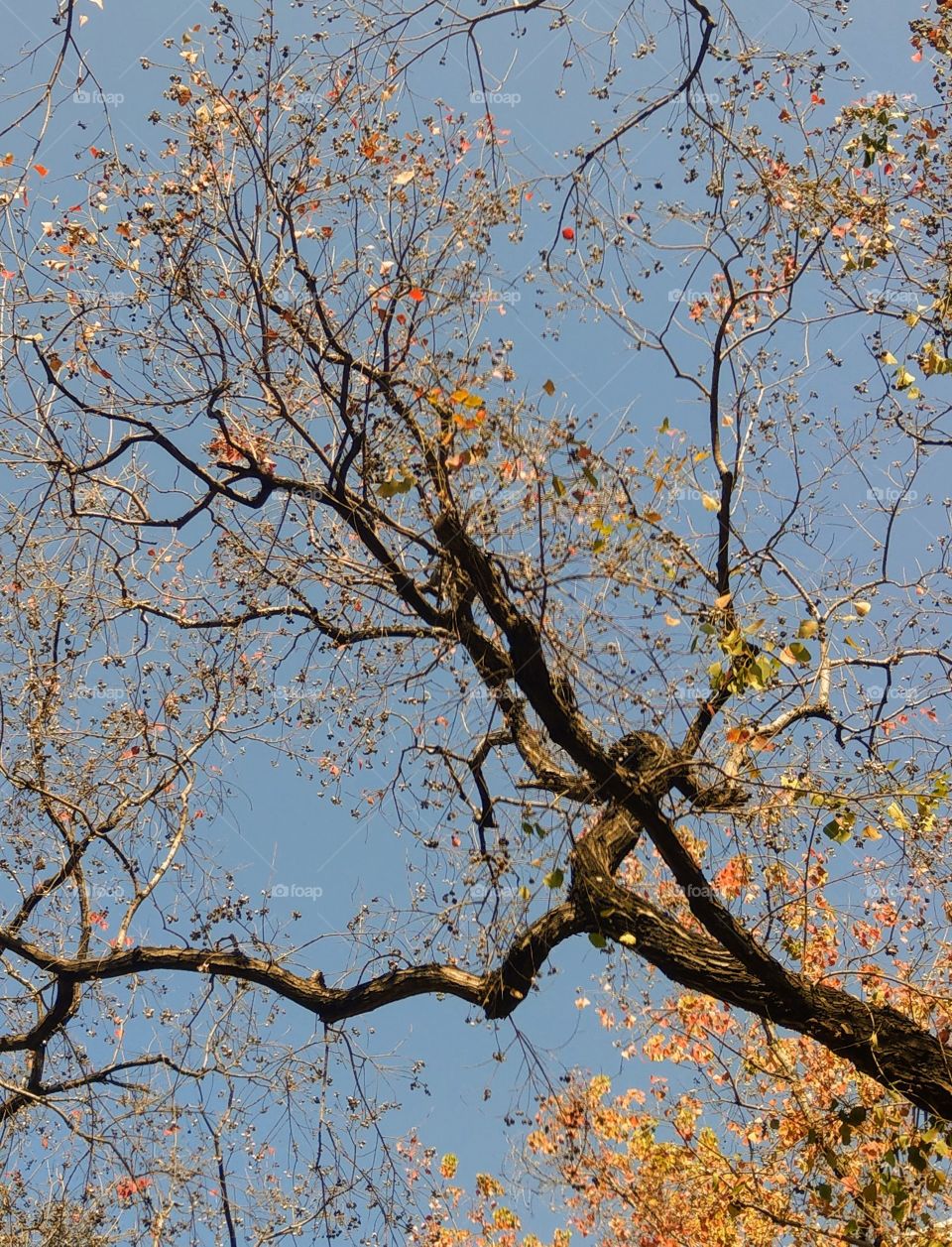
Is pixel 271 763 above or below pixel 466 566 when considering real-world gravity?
above

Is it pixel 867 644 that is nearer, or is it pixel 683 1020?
pixel 867 644

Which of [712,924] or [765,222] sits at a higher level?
[765,222]

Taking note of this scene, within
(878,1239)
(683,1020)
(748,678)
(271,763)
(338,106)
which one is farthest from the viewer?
(683,1020)

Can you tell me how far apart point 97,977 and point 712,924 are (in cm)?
297

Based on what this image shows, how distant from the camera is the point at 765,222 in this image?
5328 millimetres

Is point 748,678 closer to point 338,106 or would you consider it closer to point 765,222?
point 765,222

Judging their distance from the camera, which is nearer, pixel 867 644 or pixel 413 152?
pixel 413 152

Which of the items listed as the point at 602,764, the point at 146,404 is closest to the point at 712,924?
the point at 602,764

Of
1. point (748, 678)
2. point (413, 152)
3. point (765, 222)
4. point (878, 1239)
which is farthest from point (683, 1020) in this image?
point (413, 152)

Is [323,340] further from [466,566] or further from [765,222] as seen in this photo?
[765,222]

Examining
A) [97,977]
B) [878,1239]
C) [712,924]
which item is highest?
[97,977]

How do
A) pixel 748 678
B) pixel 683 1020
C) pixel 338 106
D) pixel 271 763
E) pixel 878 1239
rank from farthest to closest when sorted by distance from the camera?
1. pixel 683 1020
2. pixel 271 763
3. pixel 878 1239
4. pixel 338 106
5. pixel 748 678

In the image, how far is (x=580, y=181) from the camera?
482 centimetres

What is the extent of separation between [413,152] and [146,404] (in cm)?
163
